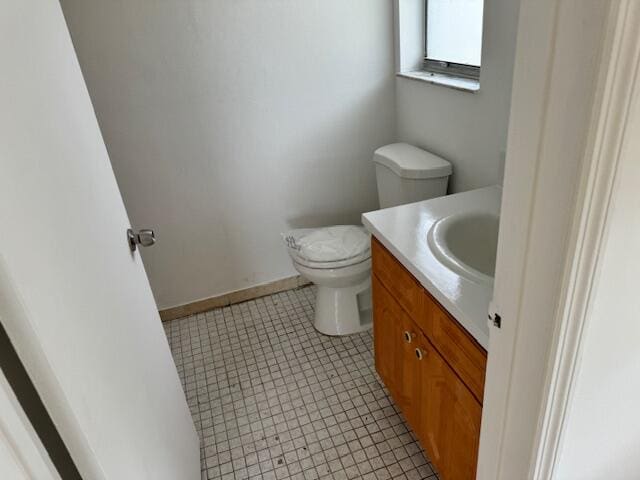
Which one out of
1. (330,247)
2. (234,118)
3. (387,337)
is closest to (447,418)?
(387,337)

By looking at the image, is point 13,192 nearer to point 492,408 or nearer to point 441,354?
point 492,408

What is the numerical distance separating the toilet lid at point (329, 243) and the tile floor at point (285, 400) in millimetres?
443

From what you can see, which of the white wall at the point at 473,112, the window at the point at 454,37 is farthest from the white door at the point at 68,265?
the window at the point at 454,37

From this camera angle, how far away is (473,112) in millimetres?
1694

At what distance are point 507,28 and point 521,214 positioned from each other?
1.02 meters

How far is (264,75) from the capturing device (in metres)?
2.03

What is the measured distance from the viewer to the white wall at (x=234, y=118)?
1851mm

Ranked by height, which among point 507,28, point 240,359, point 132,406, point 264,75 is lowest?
point 240,359

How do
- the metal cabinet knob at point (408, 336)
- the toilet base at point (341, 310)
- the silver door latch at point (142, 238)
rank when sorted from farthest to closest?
the toilet base at point (341, 310) < the metal cabinet knob at point (408, 336) < the silver door latch at point (142, 238)

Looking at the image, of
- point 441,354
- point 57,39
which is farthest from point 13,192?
point 441,354

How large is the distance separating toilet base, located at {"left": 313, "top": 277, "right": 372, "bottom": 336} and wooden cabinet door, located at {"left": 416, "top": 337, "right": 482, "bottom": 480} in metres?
0.74

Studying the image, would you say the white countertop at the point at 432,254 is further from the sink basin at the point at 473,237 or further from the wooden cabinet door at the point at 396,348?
the wooden cabinet door at the point at 396,348

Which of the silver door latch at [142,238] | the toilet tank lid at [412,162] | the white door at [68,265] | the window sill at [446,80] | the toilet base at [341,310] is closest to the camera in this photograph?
the white door at [68,265]

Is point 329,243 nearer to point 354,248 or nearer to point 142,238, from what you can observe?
point 354,248
